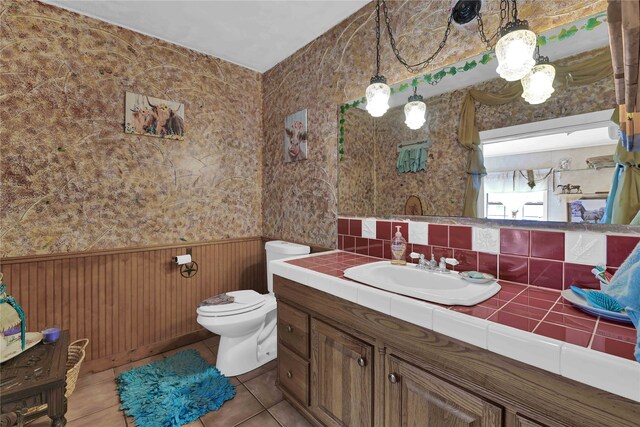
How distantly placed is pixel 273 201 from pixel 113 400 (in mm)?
1763

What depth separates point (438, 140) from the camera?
1578 mm

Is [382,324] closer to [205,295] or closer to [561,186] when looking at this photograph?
[561,186]

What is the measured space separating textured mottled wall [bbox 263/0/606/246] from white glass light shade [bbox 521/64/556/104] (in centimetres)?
16

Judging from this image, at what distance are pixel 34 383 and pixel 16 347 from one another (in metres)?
0.32

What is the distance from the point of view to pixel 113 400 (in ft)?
5.65

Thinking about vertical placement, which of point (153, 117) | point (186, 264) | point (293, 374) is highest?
point (153, 117)

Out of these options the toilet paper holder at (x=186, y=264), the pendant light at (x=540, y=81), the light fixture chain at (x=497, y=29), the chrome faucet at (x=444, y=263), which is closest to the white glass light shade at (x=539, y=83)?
the pendant light at (x=540, y=81)

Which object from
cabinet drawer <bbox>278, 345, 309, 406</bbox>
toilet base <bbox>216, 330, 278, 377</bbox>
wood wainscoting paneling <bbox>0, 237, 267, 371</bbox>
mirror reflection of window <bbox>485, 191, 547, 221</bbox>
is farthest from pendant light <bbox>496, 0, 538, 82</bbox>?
wood wainscoting paneling <bbox>0, 237, 267, 371</bbox>

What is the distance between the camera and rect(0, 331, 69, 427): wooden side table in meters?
1.08

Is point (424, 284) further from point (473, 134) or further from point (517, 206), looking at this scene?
point (473, 134)

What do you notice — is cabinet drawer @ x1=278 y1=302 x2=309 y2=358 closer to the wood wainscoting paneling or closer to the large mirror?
the large mirror

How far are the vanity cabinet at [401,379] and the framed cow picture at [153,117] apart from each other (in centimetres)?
153

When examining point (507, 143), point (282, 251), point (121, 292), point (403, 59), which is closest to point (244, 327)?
point (282, 251)

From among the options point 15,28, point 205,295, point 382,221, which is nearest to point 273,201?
point 205,295
